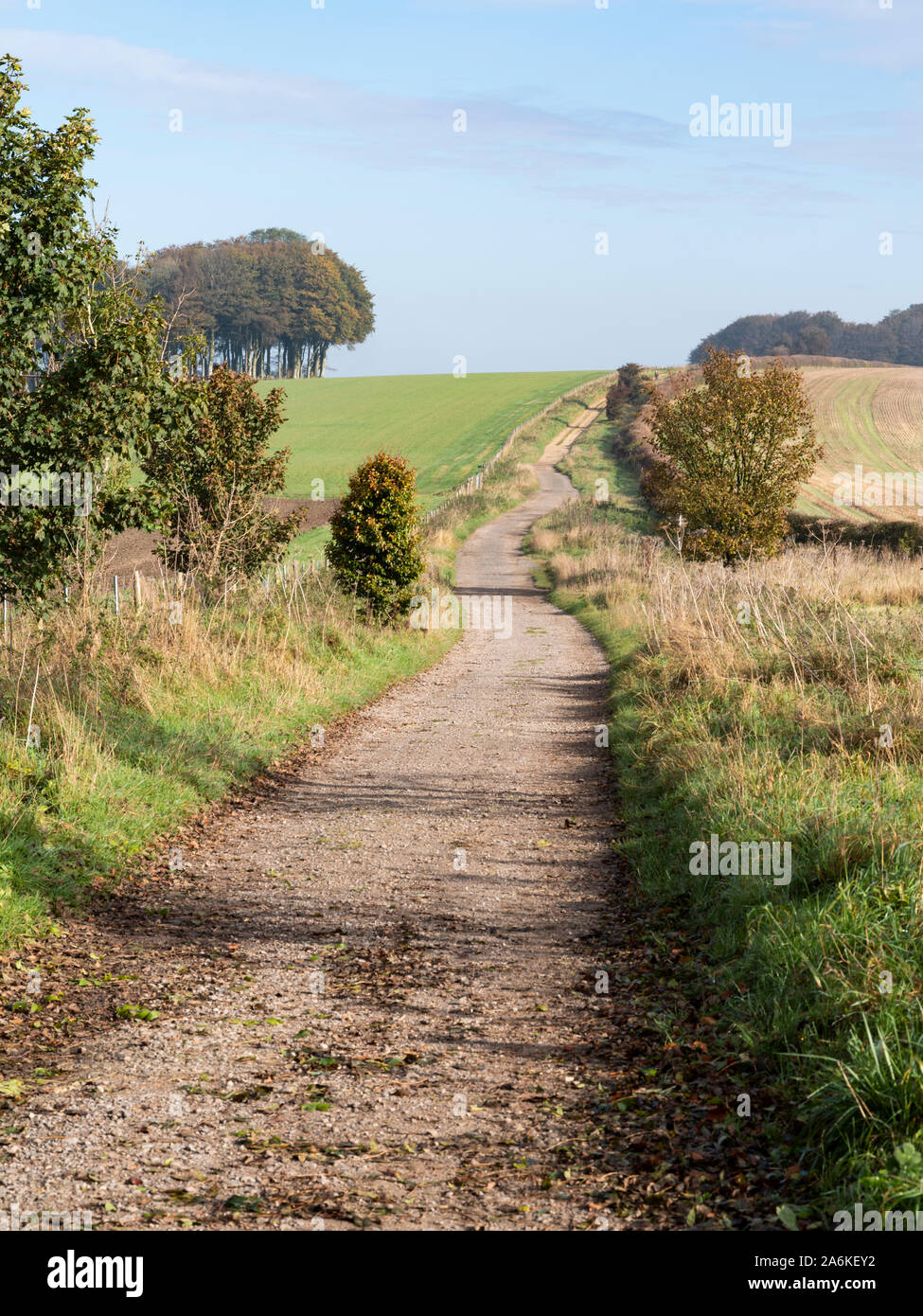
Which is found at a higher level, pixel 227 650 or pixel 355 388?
pixel 355 388

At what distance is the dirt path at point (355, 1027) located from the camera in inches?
145

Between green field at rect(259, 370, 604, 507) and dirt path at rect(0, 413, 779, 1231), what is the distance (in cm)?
4346

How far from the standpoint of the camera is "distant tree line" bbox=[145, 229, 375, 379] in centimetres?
9975

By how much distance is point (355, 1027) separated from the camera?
5.04 m

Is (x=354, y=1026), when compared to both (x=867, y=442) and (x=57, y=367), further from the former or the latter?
(x=867, y=442)

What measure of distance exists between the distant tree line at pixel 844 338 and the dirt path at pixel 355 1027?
117m

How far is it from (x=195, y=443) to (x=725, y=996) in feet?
45.6

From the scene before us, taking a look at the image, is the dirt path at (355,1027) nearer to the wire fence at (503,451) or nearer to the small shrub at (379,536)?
the small shrub at (379,536)

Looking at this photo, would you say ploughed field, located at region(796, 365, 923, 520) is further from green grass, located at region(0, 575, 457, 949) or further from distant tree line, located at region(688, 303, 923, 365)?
distant tree line, located at region(688, 303, 923, 365)

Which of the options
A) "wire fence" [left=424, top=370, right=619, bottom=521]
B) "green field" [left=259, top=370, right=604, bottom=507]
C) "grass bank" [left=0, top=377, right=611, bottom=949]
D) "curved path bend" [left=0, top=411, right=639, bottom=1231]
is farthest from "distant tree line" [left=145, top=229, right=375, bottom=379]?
"curved path bend" [left=0, top=411, right=639, bottom=1231]

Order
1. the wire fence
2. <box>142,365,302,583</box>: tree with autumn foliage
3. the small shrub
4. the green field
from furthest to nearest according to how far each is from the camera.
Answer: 1. the green field
2. the wire fence
3. the small shrub
4. <box>142,365,302,583</box>: tree with autumn foliage

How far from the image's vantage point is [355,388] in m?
98.8
